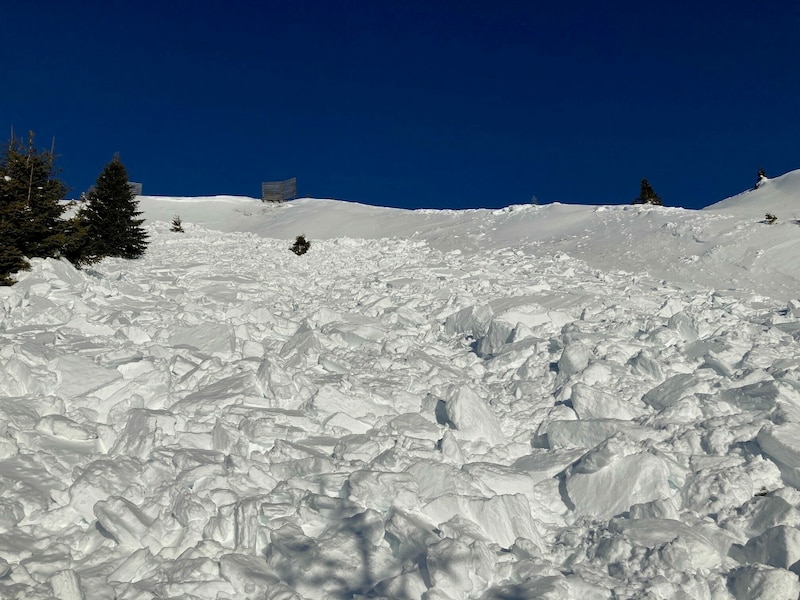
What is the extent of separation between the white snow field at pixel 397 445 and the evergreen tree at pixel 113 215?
824 cm

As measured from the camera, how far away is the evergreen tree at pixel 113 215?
21.2m

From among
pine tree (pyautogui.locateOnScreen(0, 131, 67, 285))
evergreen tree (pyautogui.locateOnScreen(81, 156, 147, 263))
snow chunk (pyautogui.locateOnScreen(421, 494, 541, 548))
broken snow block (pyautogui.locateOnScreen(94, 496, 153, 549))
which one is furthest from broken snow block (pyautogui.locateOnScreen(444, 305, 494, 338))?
evergreen tree (pyautogui.locateOnScreen(81, 156, 147, 263))

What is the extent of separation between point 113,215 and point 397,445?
18.8 m

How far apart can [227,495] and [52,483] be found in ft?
5.64

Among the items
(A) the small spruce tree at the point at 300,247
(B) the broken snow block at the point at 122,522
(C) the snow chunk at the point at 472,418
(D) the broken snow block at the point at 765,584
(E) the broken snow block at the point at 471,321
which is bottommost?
(D) the broken snow block at the point at 765,584

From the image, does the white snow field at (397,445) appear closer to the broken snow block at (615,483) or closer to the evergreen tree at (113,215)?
the broken snow block at (615,483)

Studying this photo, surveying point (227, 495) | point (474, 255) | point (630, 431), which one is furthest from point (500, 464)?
point (474, 255)

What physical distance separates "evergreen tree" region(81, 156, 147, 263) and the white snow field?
8237 mm

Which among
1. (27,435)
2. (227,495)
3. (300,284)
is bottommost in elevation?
(227,495)

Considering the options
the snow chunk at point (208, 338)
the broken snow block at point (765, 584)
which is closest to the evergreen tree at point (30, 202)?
the snow chunk at point (208, 338)

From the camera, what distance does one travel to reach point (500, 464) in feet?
23.1

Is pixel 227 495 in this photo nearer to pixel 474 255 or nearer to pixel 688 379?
pixel 688 379

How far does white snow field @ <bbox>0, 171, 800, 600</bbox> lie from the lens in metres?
4.99

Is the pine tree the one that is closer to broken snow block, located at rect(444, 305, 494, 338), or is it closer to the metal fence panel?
broken snow block, located at rect(444, 305, 494, 338)
